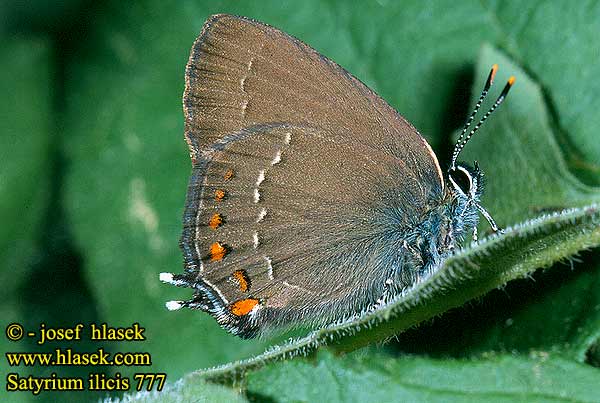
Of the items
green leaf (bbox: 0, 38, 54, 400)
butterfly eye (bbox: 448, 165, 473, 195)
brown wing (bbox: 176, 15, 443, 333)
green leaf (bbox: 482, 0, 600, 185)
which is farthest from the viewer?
green leaf (bbox: 0, 38, 54, 400)

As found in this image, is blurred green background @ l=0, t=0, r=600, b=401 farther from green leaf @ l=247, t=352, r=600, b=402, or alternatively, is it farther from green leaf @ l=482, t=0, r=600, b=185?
green leaf @ l=247, t=352, r=600, b=402

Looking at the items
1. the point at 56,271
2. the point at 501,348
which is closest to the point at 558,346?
the point at 501,348

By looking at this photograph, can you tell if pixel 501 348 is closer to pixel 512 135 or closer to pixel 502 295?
pixel 502 295

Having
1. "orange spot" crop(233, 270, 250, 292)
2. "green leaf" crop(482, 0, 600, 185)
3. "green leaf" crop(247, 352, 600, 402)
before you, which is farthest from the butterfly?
"green leaf" crop(247, 352, 600, 402)

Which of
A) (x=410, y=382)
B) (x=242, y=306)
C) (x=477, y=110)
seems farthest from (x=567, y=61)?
(x=410, y=382)

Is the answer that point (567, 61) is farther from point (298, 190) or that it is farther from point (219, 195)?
point (219, 195)

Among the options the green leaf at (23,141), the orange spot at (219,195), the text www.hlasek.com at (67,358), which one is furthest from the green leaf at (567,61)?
the green leaf at (23,141)
